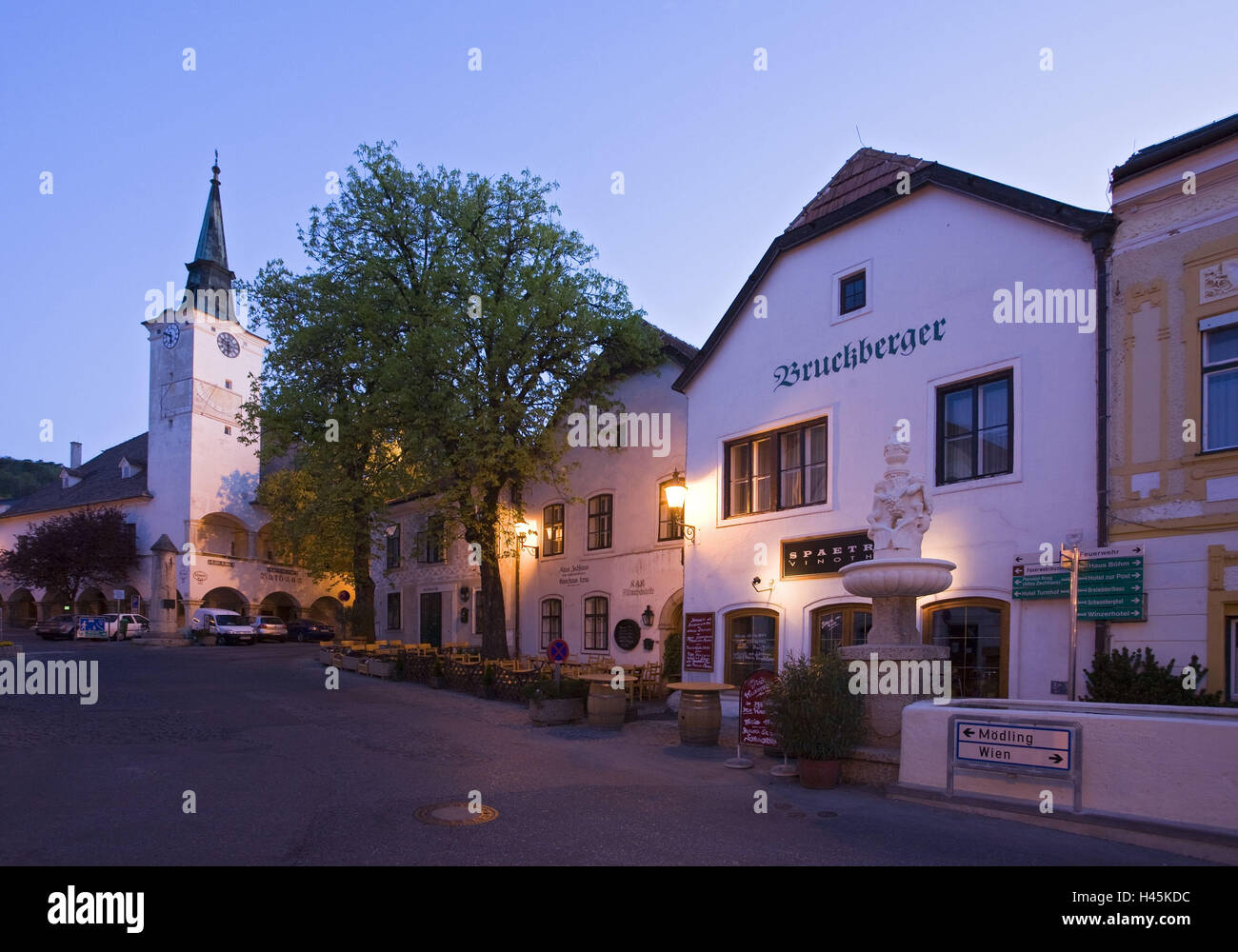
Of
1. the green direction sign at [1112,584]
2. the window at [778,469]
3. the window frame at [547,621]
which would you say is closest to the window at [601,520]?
the window frame at [547,621]

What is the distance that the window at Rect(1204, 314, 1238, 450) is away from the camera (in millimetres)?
10312

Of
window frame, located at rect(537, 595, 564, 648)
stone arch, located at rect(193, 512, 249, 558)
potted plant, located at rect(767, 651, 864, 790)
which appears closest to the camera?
potted plant, located at rect(767, 651, 864, 790)

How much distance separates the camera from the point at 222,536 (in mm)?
Answer: 52625

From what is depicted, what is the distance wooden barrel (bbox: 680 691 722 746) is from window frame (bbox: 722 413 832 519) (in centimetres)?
375

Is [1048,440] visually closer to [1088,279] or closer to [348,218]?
[1088,279]

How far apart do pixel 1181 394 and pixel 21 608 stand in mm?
64705

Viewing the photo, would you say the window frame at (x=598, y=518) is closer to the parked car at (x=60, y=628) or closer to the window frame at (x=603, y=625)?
the window frame at (x=603, y=625)

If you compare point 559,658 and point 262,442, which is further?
point 262,442

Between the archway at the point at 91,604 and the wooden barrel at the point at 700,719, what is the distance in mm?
48825

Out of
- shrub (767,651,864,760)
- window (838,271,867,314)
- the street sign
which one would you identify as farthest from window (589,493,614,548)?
the street sign

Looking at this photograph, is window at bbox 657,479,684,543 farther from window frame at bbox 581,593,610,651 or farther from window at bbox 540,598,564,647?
window at bbox 540,598,564,647

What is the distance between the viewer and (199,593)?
49.4 meters
